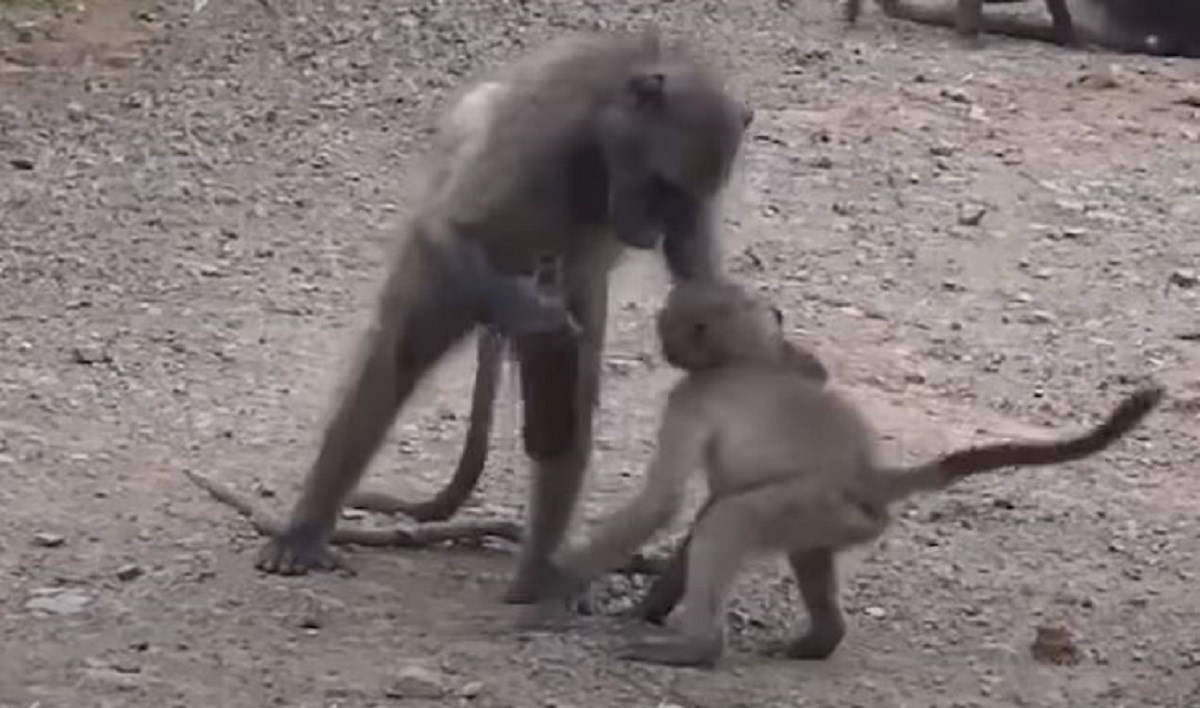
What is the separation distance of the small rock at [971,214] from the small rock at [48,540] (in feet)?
13.0

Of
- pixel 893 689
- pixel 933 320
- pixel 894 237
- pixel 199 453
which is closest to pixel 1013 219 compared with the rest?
pixel 894 237

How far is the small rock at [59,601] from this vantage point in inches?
209

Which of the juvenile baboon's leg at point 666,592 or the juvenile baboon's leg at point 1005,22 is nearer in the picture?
the juvenile baboon's leg at point 666,592

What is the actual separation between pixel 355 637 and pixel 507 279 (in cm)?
71

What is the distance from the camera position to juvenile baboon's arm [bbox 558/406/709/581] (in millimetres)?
5055

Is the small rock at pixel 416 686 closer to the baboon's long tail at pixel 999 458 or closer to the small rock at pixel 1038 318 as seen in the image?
the baboon's long tail at pixel 999 458

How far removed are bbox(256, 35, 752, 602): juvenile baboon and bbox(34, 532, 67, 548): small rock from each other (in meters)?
0.41

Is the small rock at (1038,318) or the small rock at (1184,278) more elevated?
the small rock at (1184,278)

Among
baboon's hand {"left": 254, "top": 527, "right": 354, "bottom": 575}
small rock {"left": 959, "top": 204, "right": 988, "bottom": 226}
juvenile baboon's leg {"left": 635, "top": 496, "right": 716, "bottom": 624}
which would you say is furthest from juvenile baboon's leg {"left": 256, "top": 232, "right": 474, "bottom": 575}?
small rock {"left": 959, "top": 204, "right": 988, "bottom": 226}

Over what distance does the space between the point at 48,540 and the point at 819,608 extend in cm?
156

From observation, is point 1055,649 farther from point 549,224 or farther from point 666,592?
point 549,224

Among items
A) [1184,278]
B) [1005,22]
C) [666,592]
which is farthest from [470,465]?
[1005,22]

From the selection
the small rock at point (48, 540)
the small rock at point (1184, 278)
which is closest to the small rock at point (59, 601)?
the small rock at point (48, 540)

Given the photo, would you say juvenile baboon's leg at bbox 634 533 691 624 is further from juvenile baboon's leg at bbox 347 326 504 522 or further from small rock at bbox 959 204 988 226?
small rock at bbox 959 204 988 226
